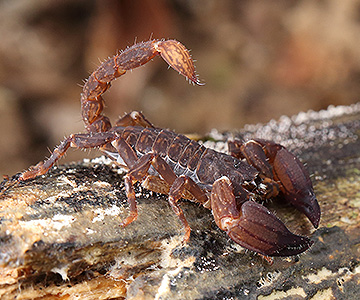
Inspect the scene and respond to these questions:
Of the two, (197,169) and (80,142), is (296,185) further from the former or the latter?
(80,142)

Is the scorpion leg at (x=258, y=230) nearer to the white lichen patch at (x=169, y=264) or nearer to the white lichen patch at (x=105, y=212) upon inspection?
the white lichen patch at (x=169, y=264)

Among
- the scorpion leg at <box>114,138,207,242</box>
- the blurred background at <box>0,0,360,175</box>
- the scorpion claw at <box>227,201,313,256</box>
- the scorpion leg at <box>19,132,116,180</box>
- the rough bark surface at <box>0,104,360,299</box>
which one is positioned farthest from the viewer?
the blurred background at <box>0,0,360,175</box>


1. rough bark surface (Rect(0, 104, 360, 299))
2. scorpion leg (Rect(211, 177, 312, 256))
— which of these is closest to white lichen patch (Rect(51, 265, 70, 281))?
rough bark surface (Rect(0, 104, 360, 299))

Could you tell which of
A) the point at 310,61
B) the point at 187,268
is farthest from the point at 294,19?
the point at 187,268

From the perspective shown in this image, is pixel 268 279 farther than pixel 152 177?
No

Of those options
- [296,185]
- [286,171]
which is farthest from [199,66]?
[296,185]

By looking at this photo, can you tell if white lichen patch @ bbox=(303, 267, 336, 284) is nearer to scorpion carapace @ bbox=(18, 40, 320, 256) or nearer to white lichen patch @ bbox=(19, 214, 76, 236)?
scorpion carapace @ bbox=(18, 40, 320, 256)

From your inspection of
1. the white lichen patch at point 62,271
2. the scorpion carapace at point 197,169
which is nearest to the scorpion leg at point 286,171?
the scorpion carapace at point 197,169
